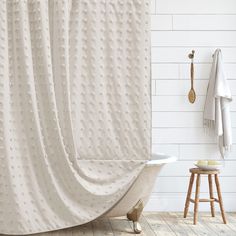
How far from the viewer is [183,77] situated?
15.7 feet

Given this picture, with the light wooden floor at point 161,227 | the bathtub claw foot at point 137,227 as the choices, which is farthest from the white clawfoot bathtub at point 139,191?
the light wooden floor at point 161,227

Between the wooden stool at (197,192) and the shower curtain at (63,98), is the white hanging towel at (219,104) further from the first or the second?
the shower curtain at (63,98)

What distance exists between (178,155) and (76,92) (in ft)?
5.14

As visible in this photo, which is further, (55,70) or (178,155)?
(178,155)

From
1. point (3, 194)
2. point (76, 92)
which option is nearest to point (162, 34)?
point (76, 92)

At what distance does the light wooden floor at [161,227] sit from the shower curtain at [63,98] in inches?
15.3

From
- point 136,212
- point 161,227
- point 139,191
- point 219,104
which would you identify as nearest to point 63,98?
point 139,191

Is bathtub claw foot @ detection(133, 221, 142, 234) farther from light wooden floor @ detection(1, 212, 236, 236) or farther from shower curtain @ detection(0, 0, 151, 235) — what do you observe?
shower curtain @ detection(0, 0, 151, 235)

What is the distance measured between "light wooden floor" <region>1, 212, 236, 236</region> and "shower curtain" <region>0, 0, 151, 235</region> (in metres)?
0.39

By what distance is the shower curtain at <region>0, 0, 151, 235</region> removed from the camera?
347 cm

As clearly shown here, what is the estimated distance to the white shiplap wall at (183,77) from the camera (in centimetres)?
478

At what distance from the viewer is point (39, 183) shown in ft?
11.6

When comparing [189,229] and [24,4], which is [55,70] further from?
[189,229]

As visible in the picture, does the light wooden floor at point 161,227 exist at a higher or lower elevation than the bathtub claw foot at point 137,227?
lower
